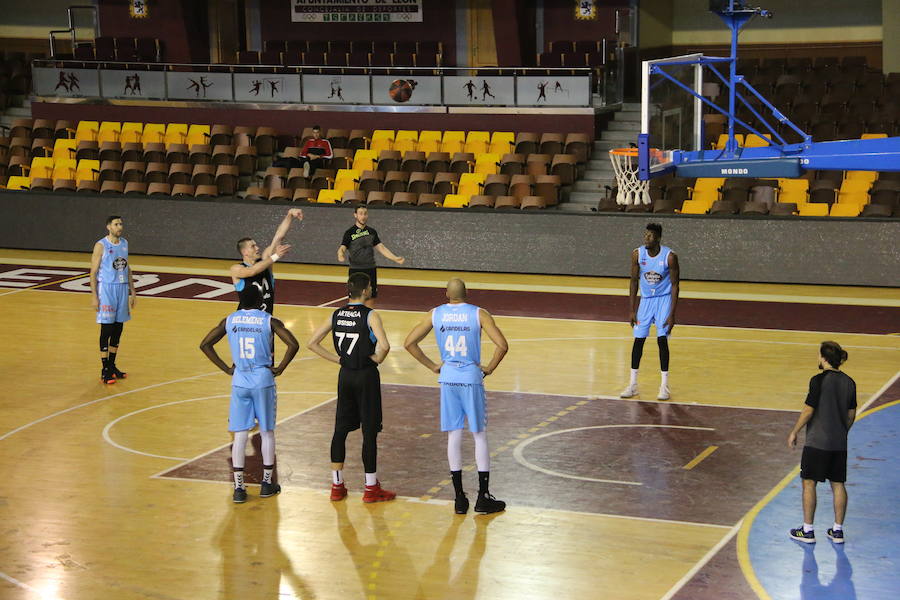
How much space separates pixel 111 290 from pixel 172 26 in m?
19.9

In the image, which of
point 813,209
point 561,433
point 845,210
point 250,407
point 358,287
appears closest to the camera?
point 358,287

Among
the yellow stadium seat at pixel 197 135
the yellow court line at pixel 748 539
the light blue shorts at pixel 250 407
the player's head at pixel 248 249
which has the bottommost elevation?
the yellow court line at pixel 748 539

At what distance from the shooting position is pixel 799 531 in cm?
955

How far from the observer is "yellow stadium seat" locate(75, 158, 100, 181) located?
27.2 m

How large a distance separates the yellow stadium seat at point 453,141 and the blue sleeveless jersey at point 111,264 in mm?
12407

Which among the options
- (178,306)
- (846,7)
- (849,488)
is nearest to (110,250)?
(178,306)

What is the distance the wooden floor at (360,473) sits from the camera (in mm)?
9023

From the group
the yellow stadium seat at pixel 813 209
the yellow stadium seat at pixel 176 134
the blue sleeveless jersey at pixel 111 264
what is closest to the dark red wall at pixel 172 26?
the yellow stadium seat at pixel 176 134

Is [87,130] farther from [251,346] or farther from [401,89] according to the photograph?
[251,346]

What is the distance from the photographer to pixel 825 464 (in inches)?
364

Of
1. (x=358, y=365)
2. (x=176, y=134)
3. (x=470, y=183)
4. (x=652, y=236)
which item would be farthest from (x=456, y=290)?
(x=176, y=134)

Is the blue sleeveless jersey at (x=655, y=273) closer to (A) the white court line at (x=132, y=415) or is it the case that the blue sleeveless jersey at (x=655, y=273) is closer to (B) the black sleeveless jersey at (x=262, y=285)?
(A) the white court line at (x=132, y=415)

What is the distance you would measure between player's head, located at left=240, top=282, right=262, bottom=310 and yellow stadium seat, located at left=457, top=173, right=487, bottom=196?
529 inches

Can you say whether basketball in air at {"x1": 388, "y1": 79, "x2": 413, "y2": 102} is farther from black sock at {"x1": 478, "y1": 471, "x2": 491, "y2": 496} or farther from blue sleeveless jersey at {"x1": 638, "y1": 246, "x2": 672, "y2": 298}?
black sock at {"x1": 478, "y1": 471, "x2": 491, "y2": 496}
